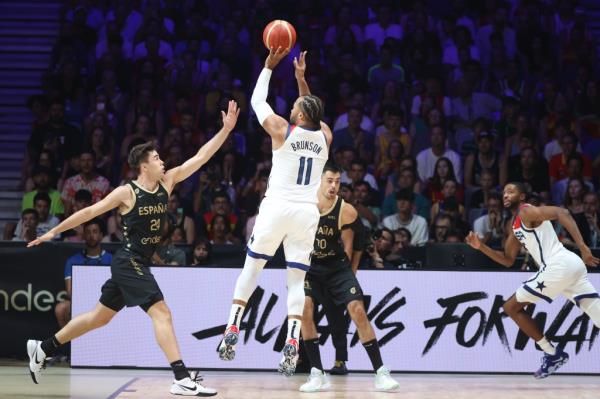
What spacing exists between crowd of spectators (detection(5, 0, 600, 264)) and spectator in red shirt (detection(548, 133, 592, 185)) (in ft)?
0.09

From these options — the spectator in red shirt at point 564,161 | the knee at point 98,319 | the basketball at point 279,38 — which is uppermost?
the basketball at point 279,38

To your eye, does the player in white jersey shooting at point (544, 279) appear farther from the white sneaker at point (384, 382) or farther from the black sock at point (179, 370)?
the black sock at point (179, 370)

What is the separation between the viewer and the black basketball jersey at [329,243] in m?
10.8

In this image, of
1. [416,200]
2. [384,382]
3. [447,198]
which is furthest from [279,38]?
[416,200]

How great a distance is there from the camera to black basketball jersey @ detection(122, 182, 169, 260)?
980 cm

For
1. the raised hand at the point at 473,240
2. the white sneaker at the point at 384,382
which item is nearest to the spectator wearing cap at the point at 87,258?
the white sneaker at the point at 384,382

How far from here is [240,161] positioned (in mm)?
15539

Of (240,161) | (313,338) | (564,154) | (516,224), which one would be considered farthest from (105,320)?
(564,154)

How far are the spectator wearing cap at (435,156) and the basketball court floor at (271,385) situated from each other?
13.7ft

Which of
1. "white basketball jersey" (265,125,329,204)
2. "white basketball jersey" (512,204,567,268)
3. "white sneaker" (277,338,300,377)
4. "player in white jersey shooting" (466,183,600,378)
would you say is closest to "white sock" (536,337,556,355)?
"player in white jersey shooting" (466,183,600,378)

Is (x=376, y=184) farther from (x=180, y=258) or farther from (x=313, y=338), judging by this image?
(x=313, y=338)

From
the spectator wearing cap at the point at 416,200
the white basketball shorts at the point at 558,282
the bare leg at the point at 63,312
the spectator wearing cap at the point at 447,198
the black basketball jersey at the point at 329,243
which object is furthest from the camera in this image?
the spectator wearing cap at the point at 416,200

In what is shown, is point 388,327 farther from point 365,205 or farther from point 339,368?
point 365,205

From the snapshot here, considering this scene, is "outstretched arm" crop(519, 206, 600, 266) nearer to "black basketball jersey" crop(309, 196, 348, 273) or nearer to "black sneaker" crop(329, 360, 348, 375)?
"black basketball jersey" crop(309, 196, 348, 273)
